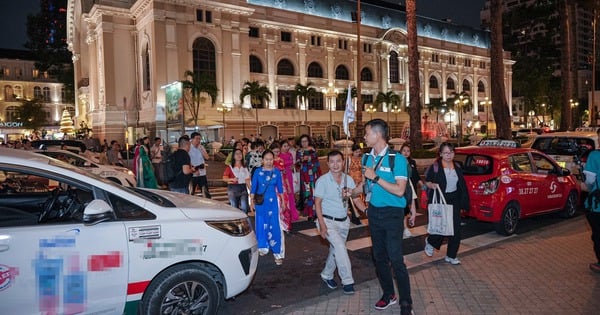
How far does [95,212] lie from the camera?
375 centimetres

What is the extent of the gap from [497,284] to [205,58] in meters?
40.2

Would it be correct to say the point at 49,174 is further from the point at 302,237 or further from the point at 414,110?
the point at 414,110

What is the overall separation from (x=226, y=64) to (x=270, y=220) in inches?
1501

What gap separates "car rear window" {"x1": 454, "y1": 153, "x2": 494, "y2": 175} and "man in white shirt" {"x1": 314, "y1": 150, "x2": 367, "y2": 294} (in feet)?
13.2

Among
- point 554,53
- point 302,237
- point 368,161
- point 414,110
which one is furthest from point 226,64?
point 554,53

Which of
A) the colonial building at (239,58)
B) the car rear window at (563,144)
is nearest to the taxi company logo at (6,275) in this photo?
the car rear window at (563,144)

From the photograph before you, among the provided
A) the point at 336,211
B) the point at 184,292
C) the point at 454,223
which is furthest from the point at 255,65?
the point at 184,292

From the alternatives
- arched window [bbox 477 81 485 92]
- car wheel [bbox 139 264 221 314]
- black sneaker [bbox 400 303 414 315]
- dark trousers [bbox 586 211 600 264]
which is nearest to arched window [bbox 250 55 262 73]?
arched window [bbox 477 81 485 92]

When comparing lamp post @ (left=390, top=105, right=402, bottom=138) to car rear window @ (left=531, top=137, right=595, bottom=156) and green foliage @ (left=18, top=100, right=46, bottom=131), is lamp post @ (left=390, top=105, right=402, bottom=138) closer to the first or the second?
car rear window @ (left=531, top=137, right=595, bottom=156)

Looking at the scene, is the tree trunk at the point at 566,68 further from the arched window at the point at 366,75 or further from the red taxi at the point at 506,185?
the arched window at the point at 366,75

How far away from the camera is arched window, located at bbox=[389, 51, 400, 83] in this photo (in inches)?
2428

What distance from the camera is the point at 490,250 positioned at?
23.7ft

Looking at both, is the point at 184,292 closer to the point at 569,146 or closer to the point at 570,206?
the point at 570,206

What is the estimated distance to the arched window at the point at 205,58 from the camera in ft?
138
